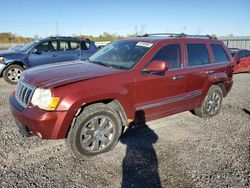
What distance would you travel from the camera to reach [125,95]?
377 centimetres

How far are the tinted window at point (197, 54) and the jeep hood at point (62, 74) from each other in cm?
178

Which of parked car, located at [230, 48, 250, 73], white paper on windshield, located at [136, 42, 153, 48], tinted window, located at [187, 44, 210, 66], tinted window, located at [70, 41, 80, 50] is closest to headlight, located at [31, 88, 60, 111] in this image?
white paper on windshield, located at [136, 42, 153, 48]

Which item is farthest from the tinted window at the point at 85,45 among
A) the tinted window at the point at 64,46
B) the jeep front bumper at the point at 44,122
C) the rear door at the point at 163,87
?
the jeep front bumper at the point at 44,122

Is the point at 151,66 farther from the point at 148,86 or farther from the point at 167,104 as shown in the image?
the point at 167,104

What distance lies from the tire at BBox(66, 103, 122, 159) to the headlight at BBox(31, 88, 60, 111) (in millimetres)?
442

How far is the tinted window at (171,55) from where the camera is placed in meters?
4.33

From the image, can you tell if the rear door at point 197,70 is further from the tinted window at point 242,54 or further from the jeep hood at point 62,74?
the tinted window at point 242,54

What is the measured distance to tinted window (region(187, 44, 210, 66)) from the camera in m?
4.81

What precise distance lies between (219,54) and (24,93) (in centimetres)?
437

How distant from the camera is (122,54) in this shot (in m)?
4.46

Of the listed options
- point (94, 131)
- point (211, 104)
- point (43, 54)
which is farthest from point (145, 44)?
point (43, 54)

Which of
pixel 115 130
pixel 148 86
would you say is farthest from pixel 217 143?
pixel 115 130

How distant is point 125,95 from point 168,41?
1481mm

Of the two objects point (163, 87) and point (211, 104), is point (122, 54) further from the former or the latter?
point (211, 104)
